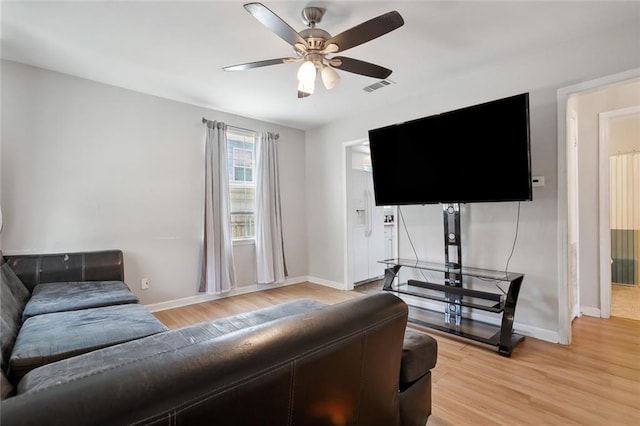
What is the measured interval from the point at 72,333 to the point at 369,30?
8.40ft

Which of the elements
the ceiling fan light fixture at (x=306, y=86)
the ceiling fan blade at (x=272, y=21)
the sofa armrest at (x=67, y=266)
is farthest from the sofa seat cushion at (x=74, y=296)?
the ceiling fan blade at (x=272, y=21)

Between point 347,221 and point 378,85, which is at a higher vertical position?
point 378,85

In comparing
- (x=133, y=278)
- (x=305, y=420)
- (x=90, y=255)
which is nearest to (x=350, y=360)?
(x=305, y=420)

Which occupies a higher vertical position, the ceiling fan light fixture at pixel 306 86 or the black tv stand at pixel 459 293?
the ceiling fan light fixture at pixel 306 86

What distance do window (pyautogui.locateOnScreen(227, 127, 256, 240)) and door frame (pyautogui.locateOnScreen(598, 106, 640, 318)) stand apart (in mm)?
4321

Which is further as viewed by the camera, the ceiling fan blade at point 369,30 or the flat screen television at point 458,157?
the flat screen television at point 458,157

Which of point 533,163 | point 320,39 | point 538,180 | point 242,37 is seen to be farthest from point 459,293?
point 242,37

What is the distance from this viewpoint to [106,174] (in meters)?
3.38

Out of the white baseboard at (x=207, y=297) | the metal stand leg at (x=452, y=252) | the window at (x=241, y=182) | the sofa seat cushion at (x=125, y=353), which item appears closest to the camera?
the sofa seat cushion at (x=125, y=353)

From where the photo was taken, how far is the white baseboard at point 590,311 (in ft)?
10.8

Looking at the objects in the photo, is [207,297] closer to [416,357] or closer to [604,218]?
[416,357]

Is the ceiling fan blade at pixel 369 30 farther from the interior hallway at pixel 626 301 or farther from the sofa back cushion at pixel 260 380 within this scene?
the interior hallway at pixel 626 301

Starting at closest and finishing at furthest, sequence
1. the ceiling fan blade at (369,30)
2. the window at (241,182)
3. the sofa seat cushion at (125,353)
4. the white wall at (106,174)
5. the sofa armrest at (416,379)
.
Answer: the sofa seat cushion at (125,353) → the sofa armrest at (416,379) → the ceiling fan blade at (369,30) → the white wall at (106,174) → the window at (241,182)

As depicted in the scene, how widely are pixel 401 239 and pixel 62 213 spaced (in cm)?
380
